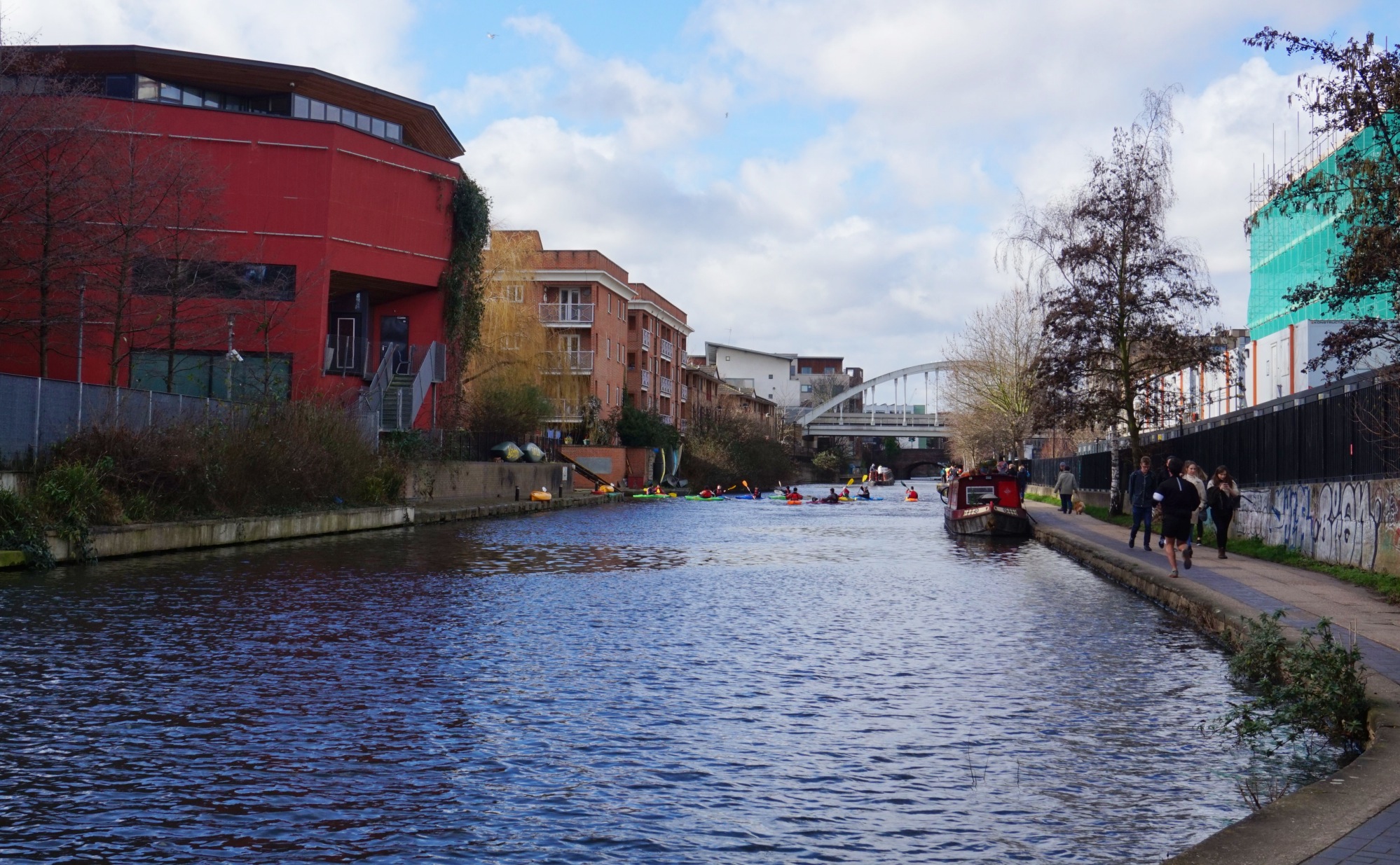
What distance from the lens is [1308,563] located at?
20000 millimetres

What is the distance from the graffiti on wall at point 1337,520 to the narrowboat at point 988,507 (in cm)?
789

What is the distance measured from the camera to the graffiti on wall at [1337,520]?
1767 cm

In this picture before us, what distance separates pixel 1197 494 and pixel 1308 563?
2.89 metres

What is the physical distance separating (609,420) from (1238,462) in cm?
5042

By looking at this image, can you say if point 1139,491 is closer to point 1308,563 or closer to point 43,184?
point 1308,563

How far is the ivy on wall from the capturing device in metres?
48.7

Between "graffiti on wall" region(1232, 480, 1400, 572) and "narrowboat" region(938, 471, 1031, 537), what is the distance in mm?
7890

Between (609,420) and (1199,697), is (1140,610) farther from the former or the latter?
(609,420)

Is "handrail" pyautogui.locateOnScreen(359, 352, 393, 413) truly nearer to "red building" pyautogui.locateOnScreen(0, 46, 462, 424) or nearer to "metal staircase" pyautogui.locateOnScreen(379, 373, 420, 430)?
"metal staircase" pyautogui.locateOnScreen(379, 373, 420, 430)

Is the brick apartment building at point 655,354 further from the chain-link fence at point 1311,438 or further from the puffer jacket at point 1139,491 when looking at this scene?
the puffer jacket at point 1139,491

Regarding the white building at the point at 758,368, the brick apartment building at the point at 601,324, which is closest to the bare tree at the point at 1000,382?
the brick apartment building at the point at 601,324

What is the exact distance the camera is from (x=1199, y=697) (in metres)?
9.73

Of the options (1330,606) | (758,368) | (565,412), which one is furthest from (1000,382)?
(758,368)

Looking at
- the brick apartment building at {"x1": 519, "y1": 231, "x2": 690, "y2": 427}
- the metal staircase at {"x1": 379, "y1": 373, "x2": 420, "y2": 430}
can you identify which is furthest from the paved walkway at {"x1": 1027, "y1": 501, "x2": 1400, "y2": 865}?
the brick apartment building at {"x1": 519, "y1": 231, "x2": 690, "y2": 427}
